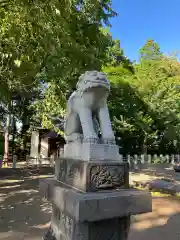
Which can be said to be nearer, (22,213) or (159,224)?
(159,224)

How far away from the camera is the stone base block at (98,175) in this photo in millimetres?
2537

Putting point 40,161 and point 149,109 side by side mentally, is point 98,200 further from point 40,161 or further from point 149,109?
point 149,109

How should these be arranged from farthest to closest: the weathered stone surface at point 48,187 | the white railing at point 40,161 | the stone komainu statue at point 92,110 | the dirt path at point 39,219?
the white railing at point 40,161
the dirt path at point 39,219
the weathered stone surface at point 48,187
the stone komainu statue at point 92,110

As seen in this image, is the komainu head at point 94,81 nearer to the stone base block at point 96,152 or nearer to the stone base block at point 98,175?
the stone base block at point 96,152

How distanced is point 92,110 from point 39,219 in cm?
332

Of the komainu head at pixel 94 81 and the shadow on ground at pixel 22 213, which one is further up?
the komainu head at pixel 94 81

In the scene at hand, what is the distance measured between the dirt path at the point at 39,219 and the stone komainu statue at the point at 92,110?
2.11m

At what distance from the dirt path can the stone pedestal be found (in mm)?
1454

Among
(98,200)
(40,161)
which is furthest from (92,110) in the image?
(40,161)

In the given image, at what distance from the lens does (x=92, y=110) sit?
10.1ft

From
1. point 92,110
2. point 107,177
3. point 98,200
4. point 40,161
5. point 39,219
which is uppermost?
point 92,110

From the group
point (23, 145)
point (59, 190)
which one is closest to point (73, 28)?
point (59, 190)

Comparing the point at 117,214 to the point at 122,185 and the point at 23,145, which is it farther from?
the point at 23,145

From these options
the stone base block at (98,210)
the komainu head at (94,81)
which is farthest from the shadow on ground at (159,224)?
the komainu head at (94,81)
